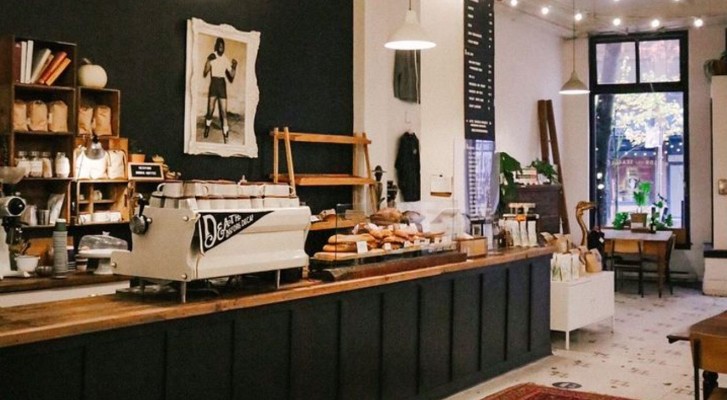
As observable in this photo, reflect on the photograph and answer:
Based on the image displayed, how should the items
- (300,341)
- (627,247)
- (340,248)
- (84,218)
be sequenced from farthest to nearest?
(627,247), (84,218), (340,248), (300,341)

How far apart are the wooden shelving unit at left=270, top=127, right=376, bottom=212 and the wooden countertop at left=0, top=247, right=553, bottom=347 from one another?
291 cm

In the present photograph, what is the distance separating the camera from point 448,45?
8031mm

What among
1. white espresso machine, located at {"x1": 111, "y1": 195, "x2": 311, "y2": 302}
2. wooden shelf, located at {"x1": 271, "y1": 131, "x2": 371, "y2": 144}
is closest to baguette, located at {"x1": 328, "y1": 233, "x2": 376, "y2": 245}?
white espresso machine, located at {"x1": 111, "y1": 195, "x2": 311, "y2": 302}

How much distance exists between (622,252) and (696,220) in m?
2.13

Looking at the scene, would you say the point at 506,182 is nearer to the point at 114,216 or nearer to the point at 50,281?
the point at 114,216

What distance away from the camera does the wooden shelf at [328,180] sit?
7.22m

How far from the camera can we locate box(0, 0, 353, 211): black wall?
19.3ft

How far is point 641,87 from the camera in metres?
12.5

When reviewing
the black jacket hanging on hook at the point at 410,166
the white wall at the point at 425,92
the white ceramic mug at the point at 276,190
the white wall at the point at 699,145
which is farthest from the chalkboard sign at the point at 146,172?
the white wall at the point at 699,145

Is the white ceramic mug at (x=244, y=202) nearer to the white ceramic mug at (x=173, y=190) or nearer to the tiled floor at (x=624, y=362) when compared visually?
the white ceramic mug at (x=173, y=190)

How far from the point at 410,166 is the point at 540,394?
10.9 feet

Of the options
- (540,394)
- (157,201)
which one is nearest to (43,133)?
(157,201)

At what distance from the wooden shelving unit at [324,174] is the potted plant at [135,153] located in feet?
4.50

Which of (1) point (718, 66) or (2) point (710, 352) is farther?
(1) point (718, 66)
